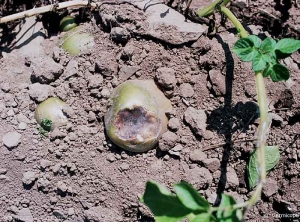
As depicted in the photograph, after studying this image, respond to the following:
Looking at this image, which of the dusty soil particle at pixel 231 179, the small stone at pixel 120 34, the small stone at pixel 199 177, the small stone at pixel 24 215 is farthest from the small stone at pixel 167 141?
the small stone at pixel 24 215

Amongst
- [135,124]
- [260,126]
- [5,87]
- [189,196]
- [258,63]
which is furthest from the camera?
[5,87]

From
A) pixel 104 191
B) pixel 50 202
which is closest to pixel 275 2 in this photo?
pixel 104 191

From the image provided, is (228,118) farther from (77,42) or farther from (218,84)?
(77,42)

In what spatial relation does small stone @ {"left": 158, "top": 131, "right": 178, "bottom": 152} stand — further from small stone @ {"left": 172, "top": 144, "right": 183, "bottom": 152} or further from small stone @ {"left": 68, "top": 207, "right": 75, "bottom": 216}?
small stone @ {"left": 68, "top": 207, "right": 75, "bottom": 216}

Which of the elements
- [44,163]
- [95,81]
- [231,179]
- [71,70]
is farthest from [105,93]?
[231,179]

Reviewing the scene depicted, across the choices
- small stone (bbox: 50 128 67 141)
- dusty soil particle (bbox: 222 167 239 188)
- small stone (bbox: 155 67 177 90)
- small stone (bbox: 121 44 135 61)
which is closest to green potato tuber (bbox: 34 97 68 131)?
small stone (bbox: 50 128 67 141)

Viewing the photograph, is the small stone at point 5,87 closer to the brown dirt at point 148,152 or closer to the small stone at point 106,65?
the brown dirt at point 148,152
